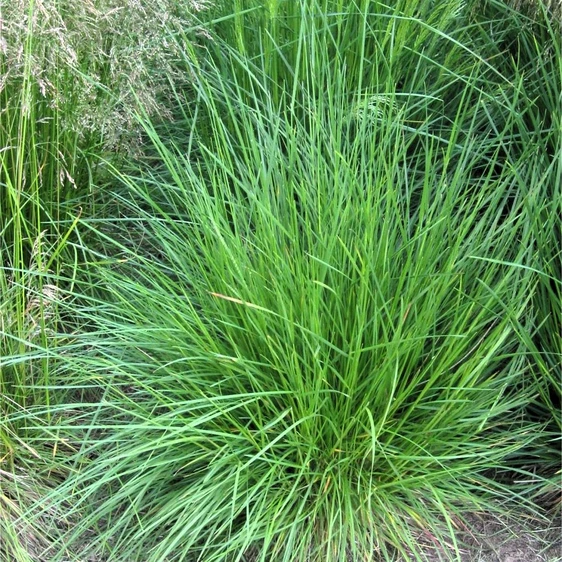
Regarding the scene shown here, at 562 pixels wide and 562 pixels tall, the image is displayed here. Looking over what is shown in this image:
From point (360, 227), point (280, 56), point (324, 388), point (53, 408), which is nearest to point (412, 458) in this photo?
point (324, 388)

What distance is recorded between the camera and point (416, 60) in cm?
280

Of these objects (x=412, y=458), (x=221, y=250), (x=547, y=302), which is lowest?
(x=412, y=458)

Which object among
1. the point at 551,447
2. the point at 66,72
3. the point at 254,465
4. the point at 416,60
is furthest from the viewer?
the point at 416,60

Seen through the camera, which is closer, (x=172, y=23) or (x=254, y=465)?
(x=254, y=465)

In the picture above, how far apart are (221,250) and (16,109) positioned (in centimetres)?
78

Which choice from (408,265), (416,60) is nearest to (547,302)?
(408,265)

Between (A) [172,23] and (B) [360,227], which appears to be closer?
(B) [360,227]

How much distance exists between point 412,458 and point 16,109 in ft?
4.82

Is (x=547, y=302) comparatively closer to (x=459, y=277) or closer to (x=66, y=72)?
(x=459, y=277)

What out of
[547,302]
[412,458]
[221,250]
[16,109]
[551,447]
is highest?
[16,109]

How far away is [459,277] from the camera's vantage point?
209 centimetres

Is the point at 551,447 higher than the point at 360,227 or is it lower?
lower

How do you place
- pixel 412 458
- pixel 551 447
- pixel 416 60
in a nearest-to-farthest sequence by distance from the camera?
pixel 412 458 < pixel 551 447 < pixel 416 60

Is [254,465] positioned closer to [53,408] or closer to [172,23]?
[53,408]
